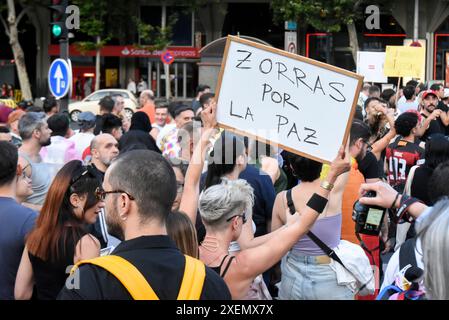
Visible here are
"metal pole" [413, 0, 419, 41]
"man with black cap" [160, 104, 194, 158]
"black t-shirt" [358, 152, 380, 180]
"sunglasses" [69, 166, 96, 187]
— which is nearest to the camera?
"sunglasses" [69, 166, 96, 187]

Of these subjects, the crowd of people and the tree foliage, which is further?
the tree foliage

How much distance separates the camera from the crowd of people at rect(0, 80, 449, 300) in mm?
2734

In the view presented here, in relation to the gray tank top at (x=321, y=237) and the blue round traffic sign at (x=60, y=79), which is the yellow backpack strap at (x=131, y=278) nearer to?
the gray tank top at (x=321, y=237)

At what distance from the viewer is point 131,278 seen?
104 inches

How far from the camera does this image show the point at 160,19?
4462 centimetres

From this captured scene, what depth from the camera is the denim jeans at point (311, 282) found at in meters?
4.75

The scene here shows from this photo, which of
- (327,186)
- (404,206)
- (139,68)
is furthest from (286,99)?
(139,68)

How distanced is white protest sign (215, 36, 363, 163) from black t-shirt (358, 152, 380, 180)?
2.54 meters

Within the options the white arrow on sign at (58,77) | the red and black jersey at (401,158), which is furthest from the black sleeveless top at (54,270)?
the white arrow on sign at (58,77)

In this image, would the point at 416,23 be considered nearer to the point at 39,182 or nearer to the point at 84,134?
the point at 84,134

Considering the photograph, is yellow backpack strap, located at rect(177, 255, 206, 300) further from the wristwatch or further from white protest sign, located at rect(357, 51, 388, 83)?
white protest sign, located at rect(357, 51, 388, 83)

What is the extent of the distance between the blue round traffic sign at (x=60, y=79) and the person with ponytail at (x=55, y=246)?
959 centimetres

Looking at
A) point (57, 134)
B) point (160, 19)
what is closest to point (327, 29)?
point (160, 19)

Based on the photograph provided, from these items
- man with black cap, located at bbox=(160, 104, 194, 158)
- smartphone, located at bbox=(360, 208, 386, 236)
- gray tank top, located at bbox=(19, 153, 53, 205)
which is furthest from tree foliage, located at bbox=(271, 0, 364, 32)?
smartphone, located at bbox=(360, 208, 386, 236)
